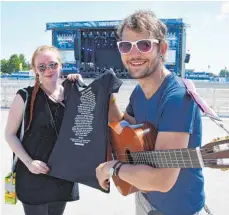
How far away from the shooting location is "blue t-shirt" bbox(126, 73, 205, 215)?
127 centimetres

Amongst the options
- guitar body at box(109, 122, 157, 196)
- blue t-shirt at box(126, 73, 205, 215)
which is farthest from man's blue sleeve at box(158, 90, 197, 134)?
guitar body at box(109, 122, 157, 196)

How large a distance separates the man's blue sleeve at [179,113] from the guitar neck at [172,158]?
10 cm

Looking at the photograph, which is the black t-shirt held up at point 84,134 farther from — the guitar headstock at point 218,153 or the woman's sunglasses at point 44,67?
the guitar headstock at point 218,153

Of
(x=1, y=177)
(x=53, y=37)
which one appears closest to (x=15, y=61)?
(x=53, y=37)

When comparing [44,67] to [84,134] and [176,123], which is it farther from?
[176,123]

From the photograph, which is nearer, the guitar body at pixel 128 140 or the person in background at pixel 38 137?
the guitar body at pixel 128 140

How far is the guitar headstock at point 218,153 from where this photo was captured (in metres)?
1.10

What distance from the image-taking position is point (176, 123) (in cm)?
126

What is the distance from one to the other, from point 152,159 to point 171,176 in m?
0.11

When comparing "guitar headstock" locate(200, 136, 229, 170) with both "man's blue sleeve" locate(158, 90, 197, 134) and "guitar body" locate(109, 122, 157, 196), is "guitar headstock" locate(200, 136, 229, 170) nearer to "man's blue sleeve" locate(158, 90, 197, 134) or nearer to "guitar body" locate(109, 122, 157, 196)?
"man's blue sleeve" locate(158, 90, 197, 134)

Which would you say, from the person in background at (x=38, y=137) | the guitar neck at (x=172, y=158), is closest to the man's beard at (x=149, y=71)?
the guitar neck at (x=172, y=158)

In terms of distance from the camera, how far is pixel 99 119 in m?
1.93

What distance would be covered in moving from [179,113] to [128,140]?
435mm

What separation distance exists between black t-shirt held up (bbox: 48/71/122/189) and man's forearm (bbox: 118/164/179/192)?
0.55 metres
